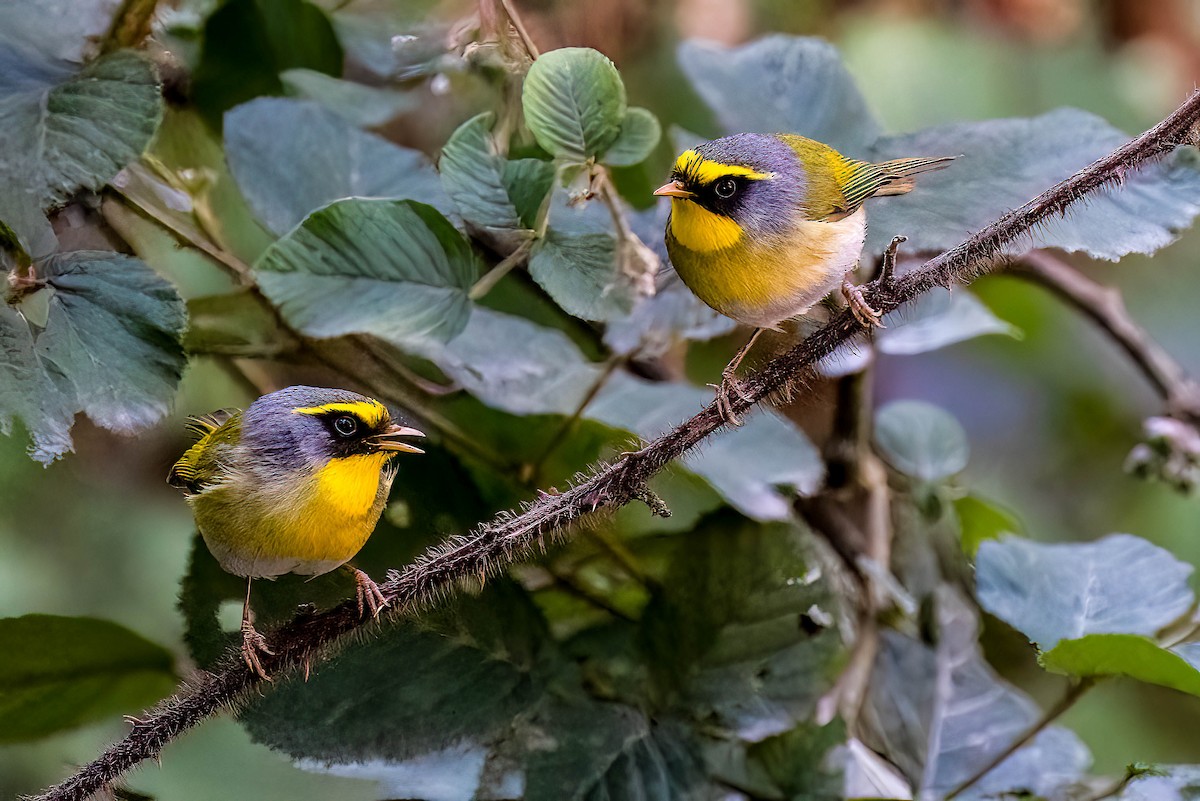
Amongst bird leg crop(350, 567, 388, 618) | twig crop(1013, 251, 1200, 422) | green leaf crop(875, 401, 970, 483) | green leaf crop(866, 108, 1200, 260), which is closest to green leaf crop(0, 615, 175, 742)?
bird leg crop(350, 567, 388, 618)

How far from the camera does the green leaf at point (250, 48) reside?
725 millimetres

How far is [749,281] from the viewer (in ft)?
1.64

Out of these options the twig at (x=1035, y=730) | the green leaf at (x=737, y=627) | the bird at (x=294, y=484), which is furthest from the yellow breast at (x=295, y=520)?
the twig at (x=1035, y=730)

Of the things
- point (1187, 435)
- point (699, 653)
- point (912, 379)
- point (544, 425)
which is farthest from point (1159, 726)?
point (544, 425)

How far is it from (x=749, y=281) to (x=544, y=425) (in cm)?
22

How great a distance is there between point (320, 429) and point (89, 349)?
121 mm

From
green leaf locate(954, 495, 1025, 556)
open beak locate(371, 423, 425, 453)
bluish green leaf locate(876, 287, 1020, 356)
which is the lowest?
green leaf locate(954, 495, 1025, 556)

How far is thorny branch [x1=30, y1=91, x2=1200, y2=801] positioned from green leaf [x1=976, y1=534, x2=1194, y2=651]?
11.9 inches

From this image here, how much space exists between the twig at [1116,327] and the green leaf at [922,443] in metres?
0.16

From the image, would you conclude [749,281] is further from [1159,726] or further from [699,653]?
[1159,726]

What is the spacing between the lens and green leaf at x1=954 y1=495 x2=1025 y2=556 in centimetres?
89

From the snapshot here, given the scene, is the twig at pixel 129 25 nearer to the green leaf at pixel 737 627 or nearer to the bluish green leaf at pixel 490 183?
the bluish green leaf at pixel 490 183

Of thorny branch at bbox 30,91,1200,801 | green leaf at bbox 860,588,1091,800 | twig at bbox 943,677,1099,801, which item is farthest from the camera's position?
green leaf at bbox 860,588,1091,800

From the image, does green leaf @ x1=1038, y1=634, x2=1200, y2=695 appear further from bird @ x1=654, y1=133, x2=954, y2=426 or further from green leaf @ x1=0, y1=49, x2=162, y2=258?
green leaf @ x1=0, y1=49, x2=162, y2=258
